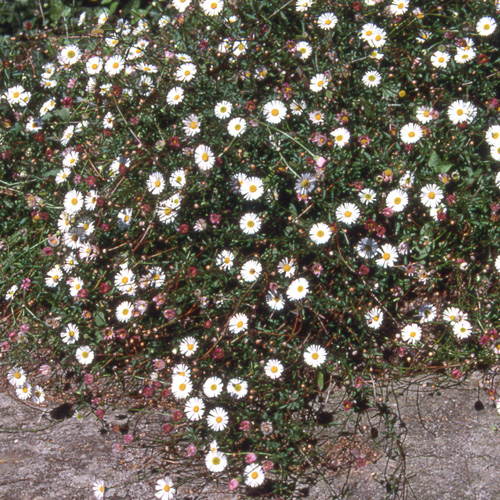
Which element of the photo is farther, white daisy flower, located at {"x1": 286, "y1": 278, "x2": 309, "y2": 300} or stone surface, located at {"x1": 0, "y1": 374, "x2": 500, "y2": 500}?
white daisy flower, located at {"x1": 286, "y1": 278, "x2": 309, "y2": 300}

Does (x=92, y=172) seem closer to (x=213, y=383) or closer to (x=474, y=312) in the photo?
(x=213, y=383)

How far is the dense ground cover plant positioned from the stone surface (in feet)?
0.36

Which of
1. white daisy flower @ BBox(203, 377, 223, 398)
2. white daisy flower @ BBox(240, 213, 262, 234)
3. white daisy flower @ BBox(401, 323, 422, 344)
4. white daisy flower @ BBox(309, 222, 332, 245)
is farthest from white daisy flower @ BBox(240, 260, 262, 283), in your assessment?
white daisy flower @ BBox(401, 323, 422, 344)

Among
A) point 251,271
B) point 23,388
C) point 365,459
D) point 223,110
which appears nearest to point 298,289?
point 251,271

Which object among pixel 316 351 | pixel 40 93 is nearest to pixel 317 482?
pixel 316 351

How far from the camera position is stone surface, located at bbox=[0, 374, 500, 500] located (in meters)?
2.27

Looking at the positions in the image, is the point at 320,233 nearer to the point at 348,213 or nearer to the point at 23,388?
the point at 348,213

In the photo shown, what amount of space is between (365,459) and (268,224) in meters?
1.29

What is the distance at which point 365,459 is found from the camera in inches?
92.4

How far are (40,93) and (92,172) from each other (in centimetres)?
93

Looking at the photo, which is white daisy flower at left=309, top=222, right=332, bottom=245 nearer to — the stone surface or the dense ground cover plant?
the dense ground cover plant

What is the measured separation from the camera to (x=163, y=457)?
2473 millimetres

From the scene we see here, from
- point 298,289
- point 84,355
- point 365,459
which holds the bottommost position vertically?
point 365,459

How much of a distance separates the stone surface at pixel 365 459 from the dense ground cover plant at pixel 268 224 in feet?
0.36
